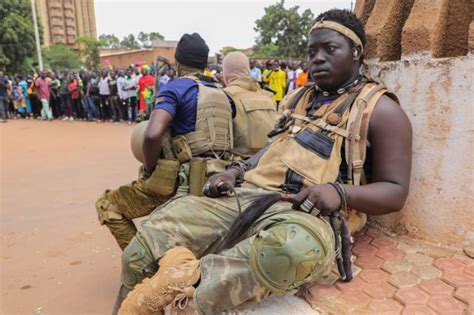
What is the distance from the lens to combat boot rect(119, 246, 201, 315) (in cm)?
Result: 169

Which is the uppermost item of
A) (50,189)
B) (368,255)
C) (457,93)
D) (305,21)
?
(305,21)

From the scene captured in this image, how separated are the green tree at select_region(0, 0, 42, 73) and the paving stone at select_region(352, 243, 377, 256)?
95.3ft

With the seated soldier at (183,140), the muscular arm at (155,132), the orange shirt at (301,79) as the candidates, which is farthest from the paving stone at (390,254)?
the orange shirt at (301,79)

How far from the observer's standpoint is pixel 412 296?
174 centimetres

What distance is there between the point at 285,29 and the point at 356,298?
36796 millimetres

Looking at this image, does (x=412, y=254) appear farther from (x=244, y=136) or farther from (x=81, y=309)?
(x=81, y=309)

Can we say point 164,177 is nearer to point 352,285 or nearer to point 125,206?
point 125,206

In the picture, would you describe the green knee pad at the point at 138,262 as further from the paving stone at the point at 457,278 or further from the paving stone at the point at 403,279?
the paving stone at the point at 457,278

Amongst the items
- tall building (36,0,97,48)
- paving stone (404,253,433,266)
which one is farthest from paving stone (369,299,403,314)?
tall building (36,0,97,48)

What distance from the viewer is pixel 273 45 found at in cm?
3656

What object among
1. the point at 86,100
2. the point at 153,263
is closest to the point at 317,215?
the point at 153,263

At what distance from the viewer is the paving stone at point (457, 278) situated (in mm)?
1793

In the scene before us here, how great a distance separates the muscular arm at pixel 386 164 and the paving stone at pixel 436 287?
36cm

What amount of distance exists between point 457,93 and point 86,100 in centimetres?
1269
